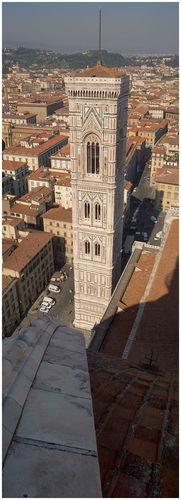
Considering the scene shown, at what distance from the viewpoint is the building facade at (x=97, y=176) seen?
2402 cm

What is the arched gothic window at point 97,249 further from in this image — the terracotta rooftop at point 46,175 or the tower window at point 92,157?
the terracotta rooftop at point 46,175

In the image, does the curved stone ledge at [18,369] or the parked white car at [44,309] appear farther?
the parked white car at [44,309]

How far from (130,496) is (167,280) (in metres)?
20.2

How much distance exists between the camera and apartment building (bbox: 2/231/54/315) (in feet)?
123

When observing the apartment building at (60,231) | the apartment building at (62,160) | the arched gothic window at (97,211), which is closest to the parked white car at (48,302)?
the apartment building at (60,231)

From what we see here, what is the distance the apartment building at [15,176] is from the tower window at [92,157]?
35.5 meters

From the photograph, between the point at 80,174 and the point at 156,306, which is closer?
the point at 156,306

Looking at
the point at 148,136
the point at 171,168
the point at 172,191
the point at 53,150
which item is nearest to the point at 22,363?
the point at 172,191

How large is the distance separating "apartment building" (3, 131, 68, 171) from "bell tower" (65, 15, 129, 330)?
42.5 metres

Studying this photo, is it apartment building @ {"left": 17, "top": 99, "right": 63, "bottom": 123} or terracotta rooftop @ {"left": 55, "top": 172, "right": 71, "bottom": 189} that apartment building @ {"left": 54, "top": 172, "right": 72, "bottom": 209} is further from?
apartment building @ {"left": 17, "top": 99, "right": 63, "bottom": 123}

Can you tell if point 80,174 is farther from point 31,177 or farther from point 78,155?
point 31,177

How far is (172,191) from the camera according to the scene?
57.9 meters

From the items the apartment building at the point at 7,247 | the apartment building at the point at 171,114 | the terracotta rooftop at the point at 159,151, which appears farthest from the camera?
the apartment building at the point at 171,114

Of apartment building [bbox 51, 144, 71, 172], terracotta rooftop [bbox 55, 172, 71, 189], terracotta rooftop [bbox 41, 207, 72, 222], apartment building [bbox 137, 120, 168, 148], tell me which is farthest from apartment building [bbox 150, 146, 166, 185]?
terracotta rooftop [bbox 41, 207, 72, 222]
